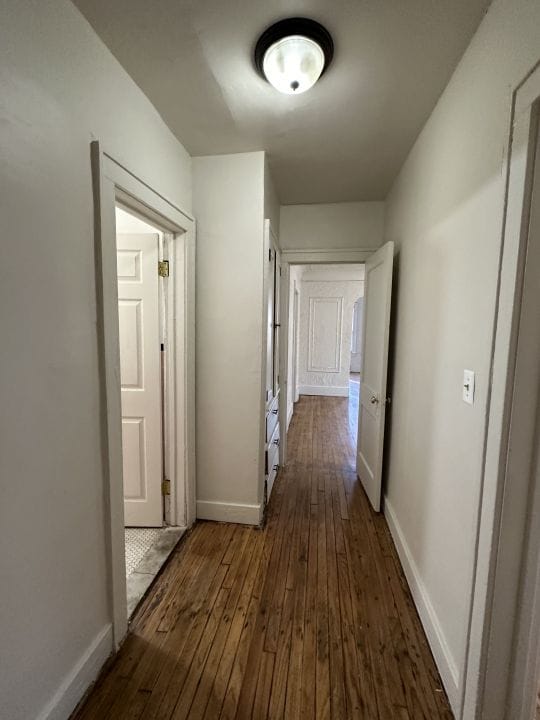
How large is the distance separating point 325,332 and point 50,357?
589 cm

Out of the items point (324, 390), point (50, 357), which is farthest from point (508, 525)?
point (324, 390)

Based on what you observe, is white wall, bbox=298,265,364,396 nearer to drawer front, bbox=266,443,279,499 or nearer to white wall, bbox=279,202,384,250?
white wall, bbox=279,202,384,250

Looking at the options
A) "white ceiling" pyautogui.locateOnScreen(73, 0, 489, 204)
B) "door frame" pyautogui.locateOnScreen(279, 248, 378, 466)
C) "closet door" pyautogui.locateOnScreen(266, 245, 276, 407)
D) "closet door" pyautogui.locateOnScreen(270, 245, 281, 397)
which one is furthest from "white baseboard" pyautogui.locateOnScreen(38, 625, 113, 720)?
"white ceiling" pyautogui.locateOnScreen(73, 0, 489, 204)

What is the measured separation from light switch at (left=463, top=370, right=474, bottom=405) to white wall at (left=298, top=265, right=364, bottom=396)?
540cm

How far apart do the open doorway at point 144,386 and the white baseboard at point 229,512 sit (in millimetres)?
192

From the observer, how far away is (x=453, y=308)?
137cm

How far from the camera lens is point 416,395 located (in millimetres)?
1840

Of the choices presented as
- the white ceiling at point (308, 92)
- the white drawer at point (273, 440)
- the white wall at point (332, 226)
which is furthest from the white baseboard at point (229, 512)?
the white ceiling at point (308, 92)

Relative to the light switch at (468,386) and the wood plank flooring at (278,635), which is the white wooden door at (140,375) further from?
the light switch at (468,386)

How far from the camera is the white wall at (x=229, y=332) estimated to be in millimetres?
2070

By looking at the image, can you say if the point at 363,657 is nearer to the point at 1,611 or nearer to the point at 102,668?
the point at 102,668

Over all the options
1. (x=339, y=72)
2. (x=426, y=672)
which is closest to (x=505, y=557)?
(x=426, y=672)

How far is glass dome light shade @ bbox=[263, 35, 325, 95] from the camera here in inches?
47.5

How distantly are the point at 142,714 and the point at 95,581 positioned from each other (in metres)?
0.47
